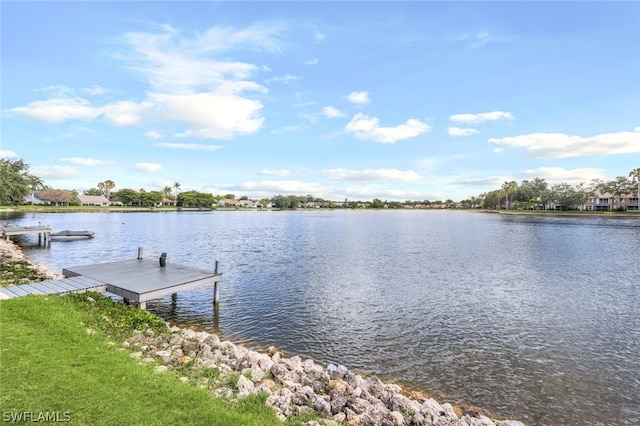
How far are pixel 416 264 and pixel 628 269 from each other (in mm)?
15022

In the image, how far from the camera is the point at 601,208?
403 feet

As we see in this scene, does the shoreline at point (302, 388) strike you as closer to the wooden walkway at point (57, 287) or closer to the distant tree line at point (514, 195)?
the wooden walkway at point (57, 287)

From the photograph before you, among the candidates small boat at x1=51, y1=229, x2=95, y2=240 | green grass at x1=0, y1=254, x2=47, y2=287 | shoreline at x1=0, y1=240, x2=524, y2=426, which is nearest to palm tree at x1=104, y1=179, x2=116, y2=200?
small boat at x1=51, y1=229, x2=95, y2=240

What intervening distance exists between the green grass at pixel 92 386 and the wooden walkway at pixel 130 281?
3323mm

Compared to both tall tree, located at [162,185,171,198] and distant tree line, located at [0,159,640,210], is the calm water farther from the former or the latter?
tall tree, located at [162,185,171,198]

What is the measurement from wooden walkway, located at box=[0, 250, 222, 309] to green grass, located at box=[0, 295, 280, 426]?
10.9 ft

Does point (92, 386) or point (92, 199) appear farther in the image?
point (92, 199)

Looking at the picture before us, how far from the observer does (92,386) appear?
18.1 ft

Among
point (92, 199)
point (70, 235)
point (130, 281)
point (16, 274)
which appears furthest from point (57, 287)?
point (92, 199)

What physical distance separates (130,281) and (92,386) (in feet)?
27.3

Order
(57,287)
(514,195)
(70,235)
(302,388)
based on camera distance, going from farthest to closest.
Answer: (514,195) → (70,235) → (57,287) → (302,388)

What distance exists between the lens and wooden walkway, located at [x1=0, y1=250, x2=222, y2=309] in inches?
441

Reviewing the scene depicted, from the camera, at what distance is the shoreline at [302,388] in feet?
19.8
